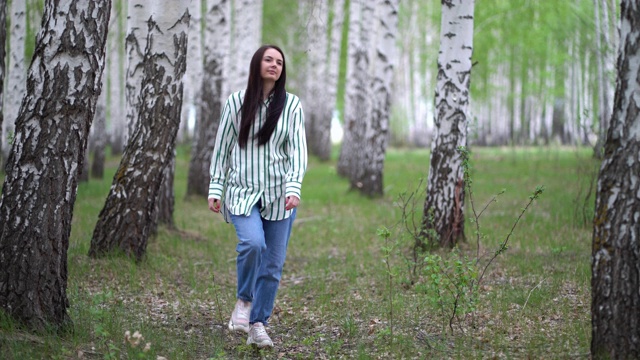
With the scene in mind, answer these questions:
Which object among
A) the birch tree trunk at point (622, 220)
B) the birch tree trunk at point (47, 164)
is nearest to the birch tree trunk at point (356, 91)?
the birch tree trunk at point (47, 164)

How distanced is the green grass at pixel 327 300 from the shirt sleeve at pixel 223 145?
3.43ft

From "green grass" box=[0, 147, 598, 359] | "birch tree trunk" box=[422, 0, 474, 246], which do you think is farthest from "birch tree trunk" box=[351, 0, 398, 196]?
"birch tree trunk" box=[422, 0, 474, 246]

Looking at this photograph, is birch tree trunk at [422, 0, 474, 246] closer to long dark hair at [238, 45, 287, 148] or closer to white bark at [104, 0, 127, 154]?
long dark hair at [238, 45, 287, 148]

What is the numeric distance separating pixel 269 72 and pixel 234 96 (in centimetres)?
30

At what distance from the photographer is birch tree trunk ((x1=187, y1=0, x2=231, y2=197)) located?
1293 cm

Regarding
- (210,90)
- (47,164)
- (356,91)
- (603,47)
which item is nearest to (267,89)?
(47,164)

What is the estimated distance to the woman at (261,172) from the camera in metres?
4.48

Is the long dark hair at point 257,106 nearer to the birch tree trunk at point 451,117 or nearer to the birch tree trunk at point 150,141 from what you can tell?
the birch tree trunk at point 150,141

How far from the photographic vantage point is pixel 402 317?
17.7 ft

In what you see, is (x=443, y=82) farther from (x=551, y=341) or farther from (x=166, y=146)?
(x=551, y=341)

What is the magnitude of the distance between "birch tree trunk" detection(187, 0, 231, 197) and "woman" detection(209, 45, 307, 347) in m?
8.64

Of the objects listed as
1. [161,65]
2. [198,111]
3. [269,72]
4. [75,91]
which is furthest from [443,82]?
[198,111]

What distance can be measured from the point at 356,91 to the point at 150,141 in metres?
11.5

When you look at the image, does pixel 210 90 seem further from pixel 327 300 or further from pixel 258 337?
pixel 258 337
